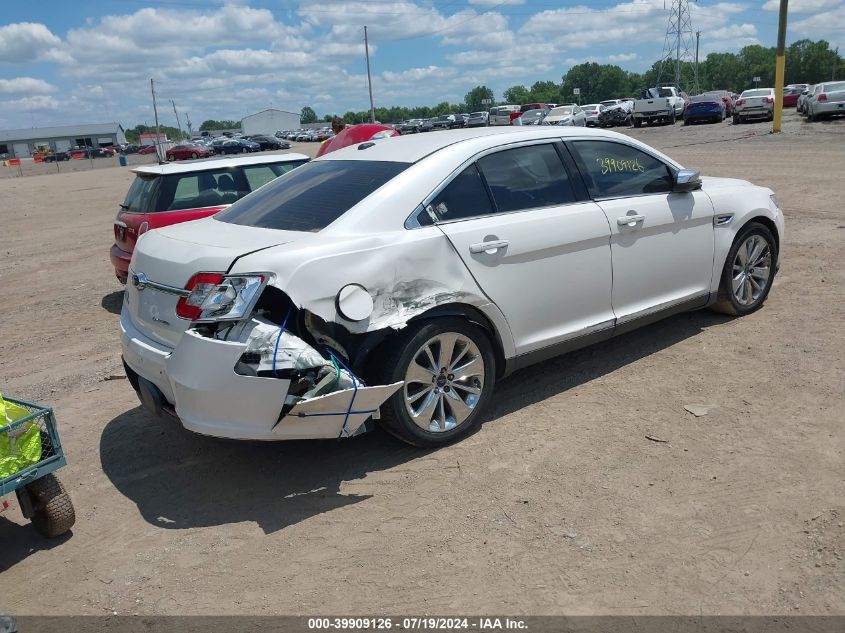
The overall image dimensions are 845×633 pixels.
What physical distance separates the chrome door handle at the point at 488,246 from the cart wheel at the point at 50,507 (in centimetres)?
251

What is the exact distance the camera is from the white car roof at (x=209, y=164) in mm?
7957

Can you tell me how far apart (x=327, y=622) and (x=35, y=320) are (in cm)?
666

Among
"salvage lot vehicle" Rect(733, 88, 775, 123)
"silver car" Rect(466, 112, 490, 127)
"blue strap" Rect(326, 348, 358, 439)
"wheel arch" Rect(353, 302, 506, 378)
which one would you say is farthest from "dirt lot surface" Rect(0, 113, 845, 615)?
"silver car" Rect(466, 112, 490, 127)

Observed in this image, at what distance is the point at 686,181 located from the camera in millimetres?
5258

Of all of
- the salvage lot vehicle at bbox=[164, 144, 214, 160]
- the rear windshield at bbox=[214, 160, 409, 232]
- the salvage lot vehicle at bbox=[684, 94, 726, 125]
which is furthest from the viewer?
the salvage lot vehicle at bbox=[164, 144, 214, 160]

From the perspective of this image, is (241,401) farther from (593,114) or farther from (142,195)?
(593,114)

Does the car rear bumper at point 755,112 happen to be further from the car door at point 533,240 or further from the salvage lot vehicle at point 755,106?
the car door at point 533,240

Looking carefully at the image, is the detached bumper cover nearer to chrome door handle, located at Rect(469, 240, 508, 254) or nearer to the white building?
chrome door handle, located at Rect(469, 240, 508, 254)

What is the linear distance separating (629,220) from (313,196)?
2127mm

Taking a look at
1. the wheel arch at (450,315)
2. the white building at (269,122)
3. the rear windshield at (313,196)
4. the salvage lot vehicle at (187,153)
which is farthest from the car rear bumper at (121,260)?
the white building at (269,122)

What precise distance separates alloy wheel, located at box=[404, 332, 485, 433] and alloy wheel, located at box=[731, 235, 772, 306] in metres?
2.76

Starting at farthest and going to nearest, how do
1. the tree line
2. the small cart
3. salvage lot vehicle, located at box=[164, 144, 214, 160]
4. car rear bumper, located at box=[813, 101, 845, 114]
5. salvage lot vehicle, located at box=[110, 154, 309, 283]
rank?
the tree line < salvage lot vehicle, located at box=[164, 144, 214, 160] < car rear bumper, located at box=[813, 101, 845, 114] < salvage lot vehicle, located at box=[110, 154, 309, 283] < the small cart

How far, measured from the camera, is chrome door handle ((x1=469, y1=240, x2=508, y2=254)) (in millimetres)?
4191

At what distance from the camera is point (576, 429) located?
4.34 metres
